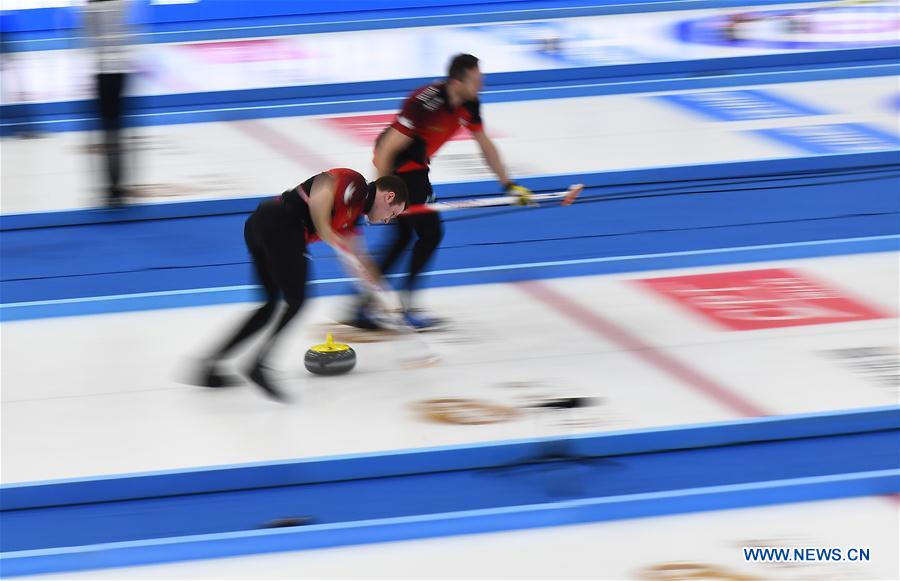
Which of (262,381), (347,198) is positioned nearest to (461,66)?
(347,198)

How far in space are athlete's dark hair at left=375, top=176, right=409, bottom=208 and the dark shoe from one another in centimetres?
96

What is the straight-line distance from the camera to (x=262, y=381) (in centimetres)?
532

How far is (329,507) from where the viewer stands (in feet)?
15.4

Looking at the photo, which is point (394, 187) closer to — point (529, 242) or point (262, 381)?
point (262, 381)

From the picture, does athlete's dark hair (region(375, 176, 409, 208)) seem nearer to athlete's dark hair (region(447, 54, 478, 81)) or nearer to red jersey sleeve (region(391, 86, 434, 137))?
red jersey sleeve (region(391, 86, 434, 137))

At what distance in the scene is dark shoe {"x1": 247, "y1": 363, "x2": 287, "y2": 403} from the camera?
17.5 feet

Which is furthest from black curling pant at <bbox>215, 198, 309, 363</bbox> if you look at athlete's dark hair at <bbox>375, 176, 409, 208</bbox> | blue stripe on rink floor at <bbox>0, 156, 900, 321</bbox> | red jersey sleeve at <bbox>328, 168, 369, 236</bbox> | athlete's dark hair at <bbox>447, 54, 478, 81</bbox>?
blue stripe on rink floor at <bbox>0, 156, 900, 321</bbox>

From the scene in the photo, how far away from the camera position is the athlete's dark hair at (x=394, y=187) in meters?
Result: 5.24

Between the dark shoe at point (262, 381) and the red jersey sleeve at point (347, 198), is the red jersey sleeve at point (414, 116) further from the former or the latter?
the dark shoe at point (262, 381)

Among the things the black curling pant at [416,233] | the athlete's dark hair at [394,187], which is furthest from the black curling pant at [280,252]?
the black curling pant at [416,233]

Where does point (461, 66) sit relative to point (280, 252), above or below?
above

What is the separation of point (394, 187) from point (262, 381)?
1.03 metres

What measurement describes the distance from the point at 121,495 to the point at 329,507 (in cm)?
83

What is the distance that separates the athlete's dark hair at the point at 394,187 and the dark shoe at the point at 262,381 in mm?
957
